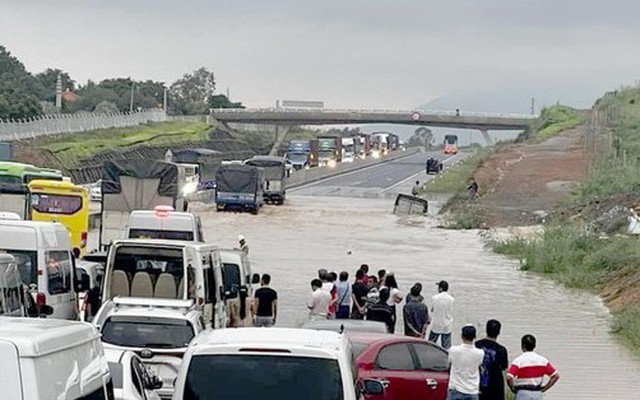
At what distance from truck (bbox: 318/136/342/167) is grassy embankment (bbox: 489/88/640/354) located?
5774 centimetres

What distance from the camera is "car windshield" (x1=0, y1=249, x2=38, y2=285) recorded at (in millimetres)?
20062

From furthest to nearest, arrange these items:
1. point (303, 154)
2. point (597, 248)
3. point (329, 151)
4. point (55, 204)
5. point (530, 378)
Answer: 1. point (329, 151)
2. point (303, 154)
3. point (597, 248)
4. point (55, 204)
5. point (530, 378)

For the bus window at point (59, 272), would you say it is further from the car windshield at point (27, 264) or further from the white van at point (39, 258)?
the car windshield at point (27, 264)

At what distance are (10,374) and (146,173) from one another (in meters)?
35.8

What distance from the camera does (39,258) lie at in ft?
66.2

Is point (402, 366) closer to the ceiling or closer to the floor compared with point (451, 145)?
closer to the floor

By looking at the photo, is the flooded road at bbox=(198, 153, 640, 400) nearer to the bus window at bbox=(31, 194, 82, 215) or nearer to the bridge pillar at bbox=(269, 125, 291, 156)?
the bus window at bbox=(31, 194, 82, 215)

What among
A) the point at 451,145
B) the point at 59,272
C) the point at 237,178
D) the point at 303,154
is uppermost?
the point at 451,145

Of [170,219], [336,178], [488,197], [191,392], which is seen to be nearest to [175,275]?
[191,392]

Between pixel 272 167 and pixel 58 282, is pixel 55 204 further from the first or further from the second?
pixel 272 167

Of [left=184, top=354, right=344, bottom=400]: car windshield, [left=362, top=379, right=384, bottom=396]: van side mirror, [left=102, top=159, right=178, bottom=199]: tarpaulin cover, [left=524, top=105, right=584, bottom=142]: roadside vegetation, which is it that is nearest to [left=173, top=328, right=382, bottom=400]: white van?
[left=184, top=354, right=344, bottom=400]: car windshield

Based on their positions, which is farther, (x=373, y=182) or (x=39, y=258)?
(x=373, y=182)

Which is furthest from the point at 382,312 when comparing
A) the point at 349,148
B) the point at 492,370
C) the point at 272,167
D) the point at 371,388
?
the point at 349,148

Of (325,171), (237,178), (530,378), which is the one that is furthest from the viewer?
(325,171)
